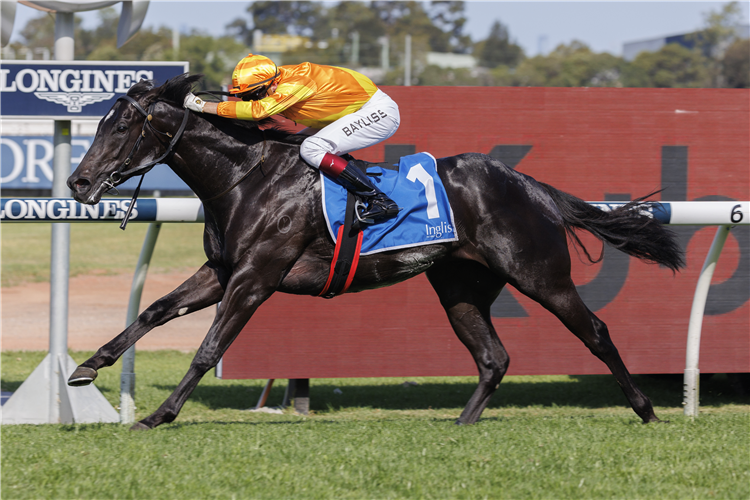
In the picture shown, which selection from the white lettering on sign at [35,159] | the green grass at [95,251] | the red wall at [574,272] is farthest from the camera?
the white lettering on sign at [35,159]

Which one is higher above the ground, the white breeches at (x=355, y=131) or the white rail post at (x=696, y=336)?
the white breeches at (x=355, y=131)

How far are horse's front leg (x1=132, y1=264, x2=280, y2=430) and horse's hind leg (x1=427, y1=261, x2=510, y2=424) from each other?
1.18 metres

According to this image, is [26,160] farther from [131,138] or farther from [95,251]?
[131,138]

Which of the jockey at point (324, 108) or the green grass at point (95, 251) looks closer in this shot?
the jockey at point (324, 108)

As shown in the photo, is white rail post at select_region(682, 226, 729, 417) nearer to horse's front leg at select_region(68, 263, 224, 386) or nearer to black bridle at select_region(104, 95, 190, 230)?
horse's front leg at select_region(68, 263, 224, 386)

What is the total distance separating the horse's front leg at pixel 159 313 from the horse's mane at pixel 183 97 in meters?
0.79

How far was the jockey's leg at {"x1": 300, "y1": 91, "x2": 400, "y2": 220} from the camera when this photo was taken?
4.17 meters

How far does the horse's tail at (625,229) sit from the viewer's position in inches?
190

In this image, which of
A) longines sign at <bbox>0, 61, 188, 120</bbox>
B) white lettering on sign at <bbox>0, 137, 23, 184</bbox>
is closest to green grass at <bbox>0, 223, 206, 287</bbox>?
white lettering on sign at <bbox>0, 137, 23, 184</bbox>

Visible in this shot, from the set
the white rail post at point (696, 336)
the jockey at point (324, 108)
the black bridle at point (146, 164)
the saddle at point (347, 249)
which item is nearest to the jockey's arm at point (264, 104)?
the jockey at point (324, 108)

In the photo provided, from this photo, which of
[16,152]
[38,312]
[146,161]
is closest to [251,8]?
[16,152]

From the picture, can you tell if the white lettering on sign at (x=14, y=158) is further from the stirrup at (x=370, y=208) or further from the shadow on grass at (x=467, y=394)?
the stirrup at (x=370, y=208)

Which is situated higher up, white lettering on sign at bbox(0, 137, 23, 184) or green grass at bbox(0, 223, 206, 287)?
white lettering on sign at bbox(0, 137, 23, 184)

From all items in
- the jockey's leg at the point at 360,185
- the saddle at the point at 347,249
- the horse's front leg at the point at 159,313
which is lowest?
the horse's front leg at the point at 159,313
